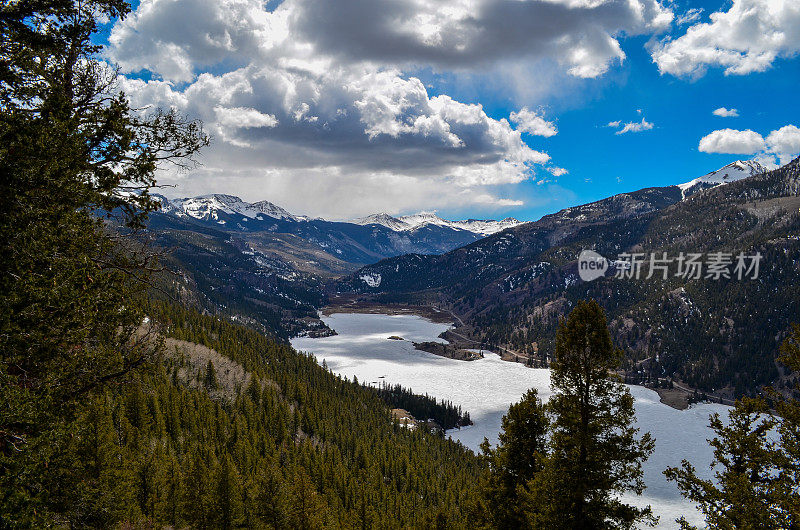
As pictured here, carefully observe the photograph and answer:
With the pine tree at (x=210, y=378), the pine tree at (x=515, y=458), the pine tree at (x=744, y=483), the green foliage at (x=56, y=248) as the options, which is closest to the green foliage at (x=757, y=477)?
the pine tree at (x=744, y=483)

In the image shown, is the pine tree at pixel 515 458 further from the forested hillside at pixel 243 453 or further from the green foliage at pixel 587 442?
the forested hillside at pixel 243 453

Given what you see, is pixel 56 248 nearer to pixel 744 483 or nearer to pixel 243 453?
pixel 744 483

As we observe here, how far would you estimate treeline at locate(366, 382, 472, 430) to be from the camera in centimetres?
16862

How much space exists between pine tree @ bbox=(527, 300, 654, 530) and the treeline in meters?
156

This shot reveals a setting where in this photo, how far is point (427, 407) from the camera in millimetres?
177125

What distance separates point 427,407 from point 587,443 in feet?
550

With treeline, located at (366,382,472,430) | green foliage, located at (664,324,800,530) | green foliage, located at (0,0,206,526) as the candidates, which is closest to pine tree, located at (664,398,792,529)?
green foliage, located at (664,324,800,530)

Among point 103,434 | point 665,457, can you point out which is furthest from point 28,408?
point 665,457

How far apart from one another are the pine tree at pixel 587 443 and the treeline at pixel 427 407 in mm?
156444

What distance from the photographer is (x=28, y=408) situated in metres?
9.79

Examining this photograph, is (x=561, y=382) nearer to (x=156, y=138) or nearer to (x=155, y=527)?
→ (x=156, y=138)

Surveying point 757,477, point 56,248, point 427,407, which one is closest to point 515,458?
point 757,477

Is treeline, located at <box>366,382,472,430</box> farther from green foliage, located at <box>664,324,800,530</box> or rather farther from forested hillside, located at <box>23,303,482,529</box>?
green foliage, located at <box>664,324,800,530</box>

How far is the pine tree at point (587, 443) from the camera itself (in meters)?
17.9
